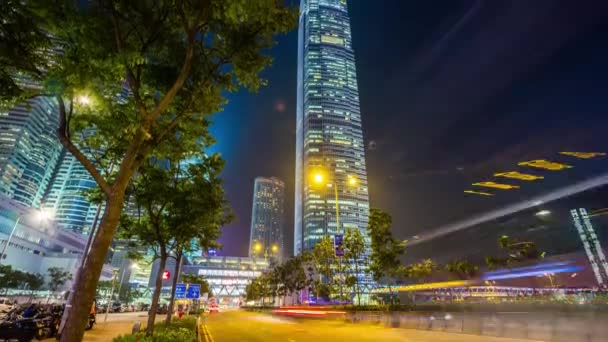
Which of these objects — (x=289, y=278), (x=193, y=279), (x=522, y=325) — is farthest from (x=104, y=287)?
(x=522, y=325)

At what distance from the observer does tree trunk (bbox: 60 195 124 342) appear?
17.9 feet

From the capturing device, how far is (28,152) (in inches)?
5807

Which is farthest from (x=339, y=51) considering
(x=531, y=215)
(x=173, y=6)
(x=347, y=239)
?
(x=173, y=6)

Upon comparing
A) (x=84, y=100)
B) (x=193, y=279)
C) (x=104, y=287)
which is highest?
(x=84, y=100)

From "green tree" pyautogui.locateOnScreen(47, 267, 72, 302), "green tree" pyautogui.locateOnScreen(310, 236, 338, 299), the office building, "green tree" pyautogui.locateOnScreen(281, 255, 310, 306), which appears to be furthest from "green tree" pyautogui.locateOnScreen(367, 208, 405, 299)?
"green tree" pyautogui.locateOnScreen(47, 267, 72, 302)

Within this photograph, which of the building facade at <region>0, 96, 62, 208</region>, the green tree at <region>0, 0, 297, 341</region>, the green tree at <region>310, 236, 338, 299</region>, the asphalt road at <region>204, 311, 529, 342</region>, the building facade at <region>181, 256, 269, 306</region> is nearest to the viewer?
the green tree at <region>0, 0, 297, 341</region>

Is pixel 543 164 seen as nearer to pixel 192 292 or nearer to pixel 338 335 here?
pixel 338 335

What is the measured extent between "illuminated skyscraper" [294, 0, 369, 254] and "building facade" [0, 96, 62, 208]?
124704 millimetres

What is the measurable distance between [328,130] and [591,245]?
11523 centimetres

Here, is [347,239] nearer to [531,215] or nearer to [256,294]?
[531,215]

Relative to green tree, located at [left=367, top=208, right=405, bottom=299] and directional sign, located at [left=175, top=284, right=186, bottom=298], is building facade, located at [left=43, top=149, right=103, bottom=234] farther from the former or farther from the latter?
green tree, located at [left=367, top=208, right=405, bottom=299]

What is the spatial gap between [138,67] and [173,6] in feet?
7.08

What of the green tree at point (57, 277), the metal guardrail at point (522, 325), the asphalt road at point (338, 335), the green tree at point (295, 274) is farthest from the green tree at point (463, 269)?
the green tree at point (57, 277)

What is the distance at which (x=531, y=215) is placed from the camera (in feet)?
205
